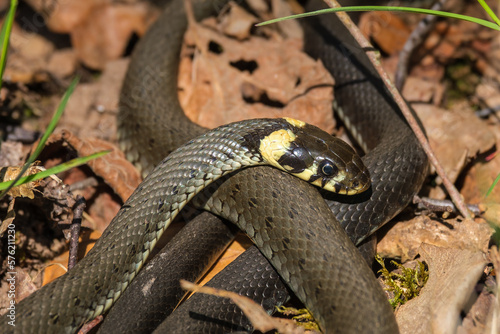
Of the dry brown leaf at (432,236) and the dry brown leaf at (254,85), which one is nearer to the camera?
the dry brown leaf at (432,236)

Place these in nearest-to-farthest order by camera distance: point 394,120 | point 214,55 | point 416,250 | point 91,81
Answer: point 416,250
point 394,120
point 214,55
point 91,81

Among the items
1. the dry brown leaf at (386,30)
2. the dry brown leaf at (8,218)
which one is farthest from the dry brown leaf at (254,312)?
the dry brown leaf at (386,30)

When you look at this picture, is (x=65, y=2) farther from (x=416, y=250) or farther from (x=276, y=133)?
(x=416, y=250)

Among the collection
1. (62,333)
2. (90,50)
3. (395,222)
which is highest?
(90,50)

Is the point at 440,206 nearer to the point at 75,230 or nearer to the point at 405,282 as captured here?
the point at 405,282

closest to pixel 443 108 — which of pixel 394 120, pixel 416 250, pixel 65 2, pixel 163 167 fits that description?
pixel 394 120

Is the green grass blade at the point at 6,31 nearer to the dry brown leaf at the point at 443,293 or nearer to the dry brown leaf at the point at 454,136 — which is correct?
the dry brown leaf at the point at 443,293

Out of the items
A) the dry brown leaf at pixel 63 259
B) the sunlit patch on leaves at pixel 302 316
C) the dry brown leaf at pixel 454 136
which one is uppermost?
the dry brown leaf at pixel 454 136
